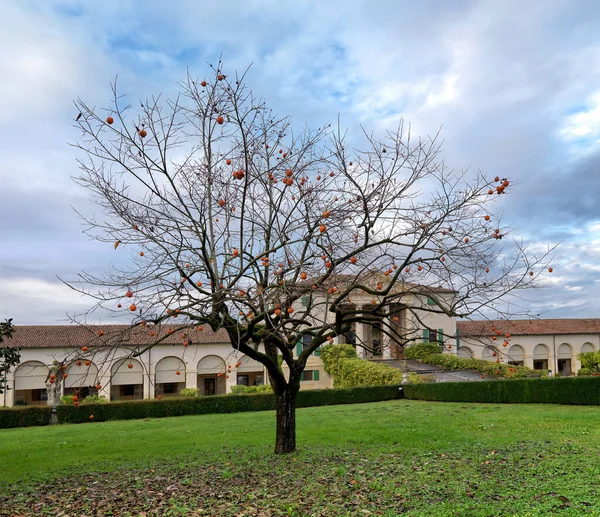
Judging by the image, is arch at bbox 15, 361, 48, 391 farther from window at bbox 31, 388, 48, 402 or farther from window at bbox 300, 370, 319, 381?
window at bbox 300, 370, 319, 381

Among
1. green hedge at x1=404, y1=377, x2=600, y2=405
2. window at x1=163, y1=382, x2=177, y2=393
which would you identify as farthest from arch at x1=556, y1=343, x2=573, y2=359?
window at x1=163, y1=382, x2=177, y2=393

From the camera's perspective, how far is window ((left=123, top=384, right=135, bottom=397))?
36969 mm

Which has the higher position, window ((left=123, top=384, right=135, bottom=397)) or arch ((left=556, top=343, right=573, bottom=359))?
arch ((left=556, top=343, right=573, bottom=359))

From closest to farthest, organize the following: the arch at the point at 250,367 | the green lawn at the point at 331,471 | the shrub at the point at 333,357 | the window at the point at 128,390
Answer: the green lawn at the point at 331,471 → the shrub at the point at 333,357 → the window at the point at 128,390 → the arch at the point at 250,367

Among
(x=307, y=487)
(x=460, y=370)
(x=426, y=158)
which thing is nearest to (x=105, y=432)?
(x=307, y=487)

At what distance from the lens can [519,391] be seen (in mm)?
20969

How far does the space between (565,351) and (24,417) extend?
39.7 m

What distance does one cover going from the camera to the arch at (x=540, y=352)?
42450 mm

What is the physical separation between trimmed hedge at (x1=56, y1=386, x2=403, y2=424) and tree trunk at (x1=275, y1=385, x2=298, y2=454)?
1383 cm

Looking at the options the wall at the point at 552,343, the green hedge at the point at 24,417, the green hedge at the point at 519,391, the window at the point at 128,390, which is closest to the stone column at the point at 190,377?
the window at the point at 128,390

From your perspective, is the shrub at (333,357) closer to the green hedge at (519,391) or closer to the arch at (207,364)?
the green hedge at (519,391)

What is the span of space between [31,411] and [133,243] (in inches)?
706

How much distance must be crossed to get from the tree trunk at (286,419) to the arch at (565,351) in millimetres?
39760

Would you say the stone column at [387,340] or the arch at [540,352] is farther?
the arch at [540,352]
